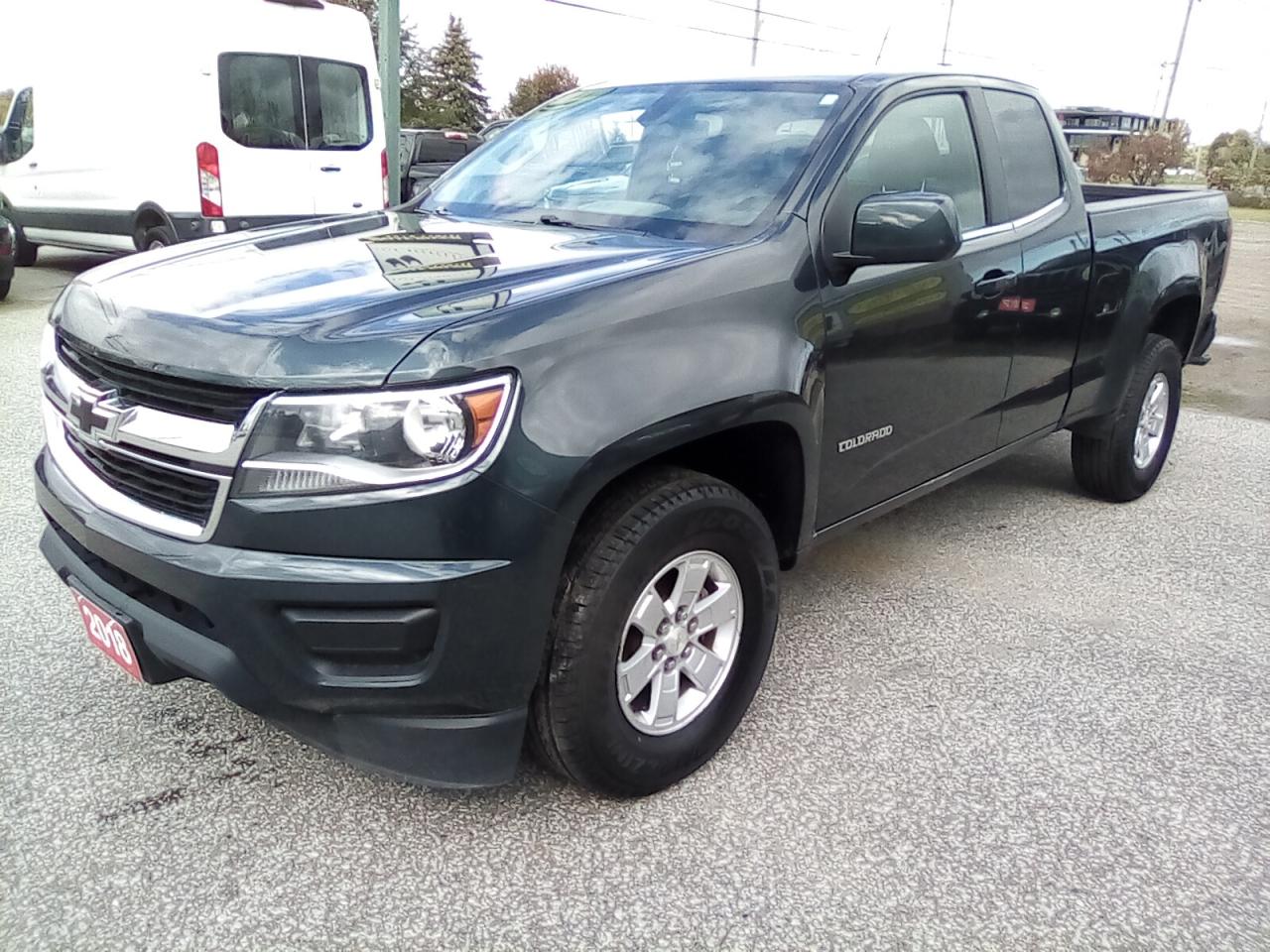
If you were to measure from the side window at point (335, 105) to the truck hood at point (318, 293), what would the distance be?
7222 millimetres

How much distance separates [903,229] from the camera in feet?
8.70

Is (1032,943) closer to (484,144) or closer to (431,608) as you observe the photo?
(431,608)

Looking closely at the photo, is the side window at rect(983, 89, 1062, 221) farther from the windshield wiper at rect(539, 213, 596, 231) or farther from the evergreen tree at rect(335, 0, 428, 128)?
the evergreen tree at rect(335, 0, 428, 128)

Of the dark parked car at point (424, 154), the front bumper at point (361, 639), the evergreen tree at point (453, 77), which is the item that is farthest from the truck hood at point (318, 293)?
the evergreen tree at point (453, 77)

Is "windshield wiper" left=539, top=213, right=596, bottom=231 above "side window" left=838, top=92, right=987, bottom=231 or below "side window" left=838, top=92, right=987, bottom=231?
below

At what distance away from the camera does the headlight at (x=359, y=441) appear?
1.96 m

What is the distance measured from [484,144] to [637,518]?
223 centimetres

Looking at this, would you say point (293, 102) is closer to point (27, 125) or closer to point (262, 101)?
point (262, 101)

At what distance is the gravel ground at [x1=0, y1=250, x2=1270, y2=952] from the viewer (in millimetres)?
2150

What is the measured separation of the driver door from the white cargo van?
23.3ft

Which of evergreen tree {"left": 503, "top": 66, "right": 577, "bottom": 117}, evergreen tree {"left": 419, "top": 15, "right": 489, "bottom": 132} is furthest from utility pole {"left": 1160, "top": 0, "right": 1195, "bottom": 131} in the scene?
evergreen tree {"left": 419, "top": 15, "right": 489, "bottom": 132}

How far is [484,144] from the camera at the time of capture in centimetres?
397

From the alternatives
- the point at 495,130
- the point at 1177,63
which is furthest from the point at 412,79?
the point at 495,130

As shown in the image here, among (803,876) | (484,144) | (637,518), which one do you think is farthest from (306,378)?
(484,144)
